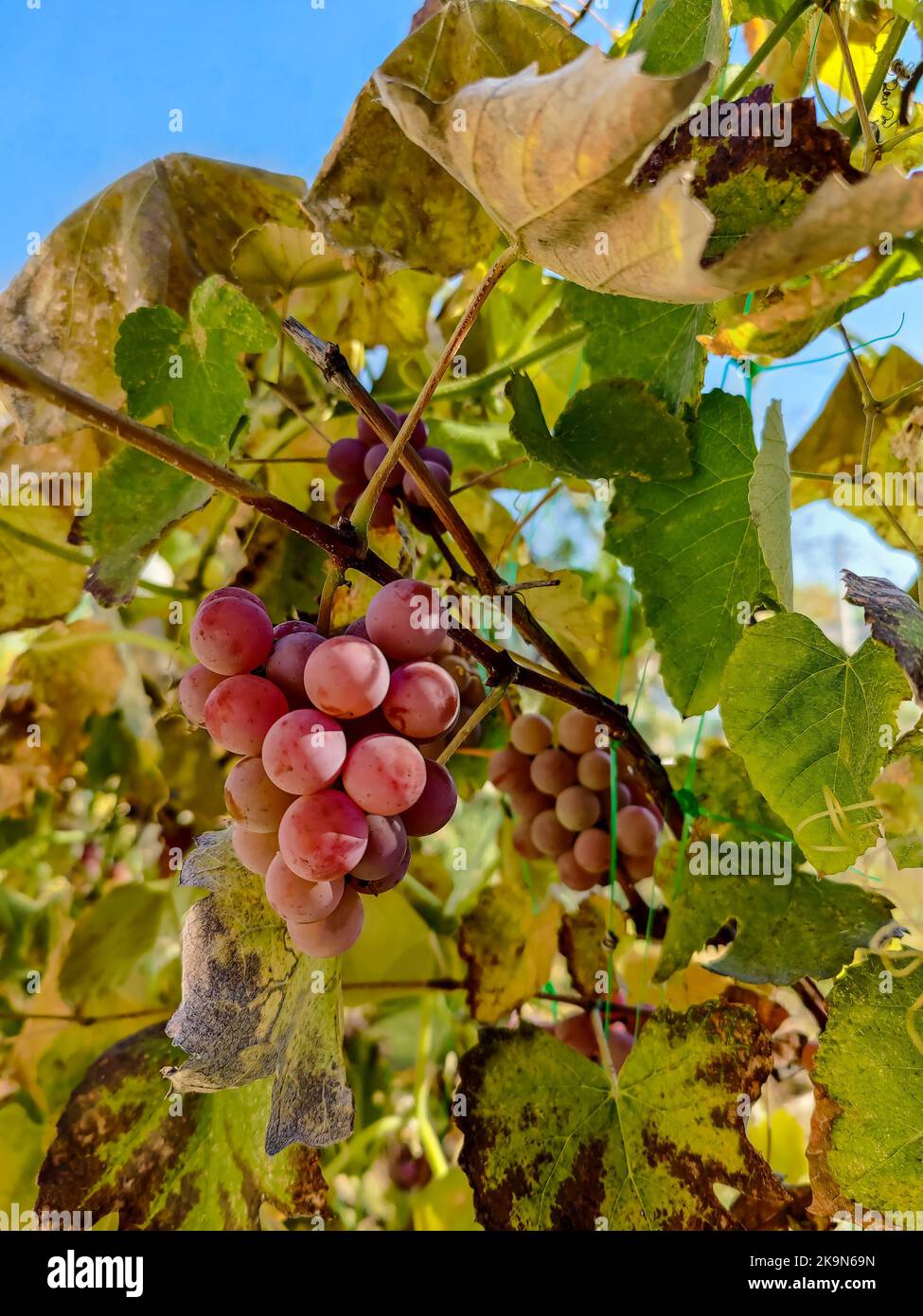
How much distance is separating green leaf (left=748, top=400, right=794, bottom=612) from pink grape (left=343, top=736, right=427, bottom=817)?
0.21 metres

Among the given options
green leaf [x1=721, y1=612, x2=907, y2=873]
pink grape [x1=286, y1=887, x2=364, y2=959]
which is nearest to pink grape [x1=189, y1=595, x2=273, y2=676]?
pink grape [x1=286, y1=887, x2=364, y2=959]

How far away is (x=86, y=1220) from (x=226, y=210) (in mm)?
703

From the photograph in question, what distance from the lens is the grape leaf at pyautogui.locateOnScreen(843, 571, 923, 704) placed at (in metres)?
0.39

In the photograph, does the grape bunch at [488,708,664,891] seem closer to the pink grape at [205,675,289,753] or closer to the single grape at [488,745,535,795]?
the single grape at [488,745,535,795]

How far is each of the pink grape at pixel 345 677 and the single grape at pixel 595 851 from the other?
40 cm

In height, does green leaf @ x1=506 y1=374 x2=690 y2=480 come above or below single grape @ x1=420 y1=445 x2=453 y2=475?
below

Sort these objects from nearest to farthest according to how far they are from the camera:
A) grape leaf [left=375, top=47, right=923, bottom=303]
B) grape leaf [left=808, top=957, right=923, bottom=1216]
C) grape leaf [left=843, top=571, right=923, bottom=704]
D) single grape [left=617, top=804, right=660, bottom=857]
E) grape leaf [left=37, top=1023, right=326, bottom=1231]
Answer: grape leaf [left=375, top=47, right=923, bottom=303] < grape leaf [left=843, top=571, right=923, bottom=704] < grape leaf [left=808, top=957, right=923, bottom=1216] < grape leaf [left=37, top=1023, right=326, bottom=1231] < single grape [left=617, top=804, right=660, bottom=857]

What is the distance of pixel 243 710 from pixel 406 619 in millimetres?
82

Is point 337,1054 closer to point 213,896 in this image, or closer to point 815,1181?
point 213,896

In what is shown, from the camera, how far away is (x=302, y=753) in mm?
401

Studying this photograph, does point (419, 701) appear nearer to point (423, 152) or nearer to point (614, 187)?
point (614, 187)

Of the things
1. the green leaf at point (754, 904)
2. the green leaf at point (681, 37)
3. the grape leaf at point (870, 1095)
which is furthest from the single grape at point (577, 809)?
the green leaf at point (681, 37)

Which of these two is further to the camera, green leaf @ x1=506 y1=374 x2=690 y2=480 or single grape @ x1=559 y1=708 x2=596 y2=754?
single grape @ x1=559 y1=708 x2=596 y2=754
